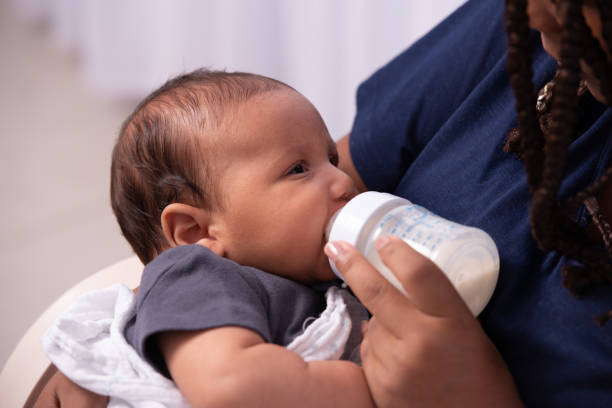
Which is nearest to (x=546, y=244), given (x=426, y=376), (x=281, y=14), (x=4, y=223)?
(x=426, y=376)

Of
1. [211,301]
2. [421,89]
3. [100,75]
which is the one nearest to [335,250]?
[211,301]

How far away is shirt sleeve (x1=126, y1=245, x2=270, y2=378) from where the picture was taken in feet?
2.36

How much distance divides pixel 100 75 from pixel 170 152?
2203 mm

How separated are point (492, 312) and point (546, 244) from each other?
0.15 metres

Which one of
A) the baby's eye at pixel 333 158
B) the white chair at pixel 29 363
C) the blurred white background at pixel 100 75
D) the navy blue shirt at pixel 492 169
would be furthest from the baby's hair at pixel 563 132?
the blurred white background at pixel 100 75

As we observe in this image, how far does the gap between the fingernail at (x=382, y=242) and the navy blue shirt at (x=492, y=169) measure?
0.19m

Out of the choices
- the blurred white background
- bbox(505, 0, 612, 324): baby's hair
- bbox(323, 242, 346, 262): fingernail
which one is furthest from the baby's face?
the blurred white background

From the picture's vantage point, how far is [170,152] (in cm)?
92

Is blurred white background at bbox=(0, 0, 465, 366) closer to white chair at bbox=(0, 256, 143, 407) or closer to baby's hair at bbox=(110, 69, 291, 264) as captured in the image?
white chair at bbox=(0, 256, 143, 407)

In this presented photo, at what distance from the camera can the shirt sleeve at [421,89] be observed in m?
0.97

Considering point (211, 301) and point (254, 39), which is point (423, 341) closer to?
point (211, 301)

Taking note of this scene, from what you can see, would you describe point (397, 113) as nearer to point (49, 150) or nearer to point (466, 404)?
point (466, 404)

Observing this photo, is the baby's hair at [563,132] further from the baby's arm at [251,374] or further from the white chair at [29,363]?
the white chair at [29,363]

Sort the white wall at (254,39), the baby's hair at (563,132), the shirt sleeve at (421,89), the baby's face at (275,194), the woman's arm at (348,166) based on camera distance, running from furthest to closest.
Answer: the white wall at (254,39)
the woman's arm at (348,166)
the shirt sleeve at (421,89)
the baby's face at (275,194)
the baby's hair at (563,132)
